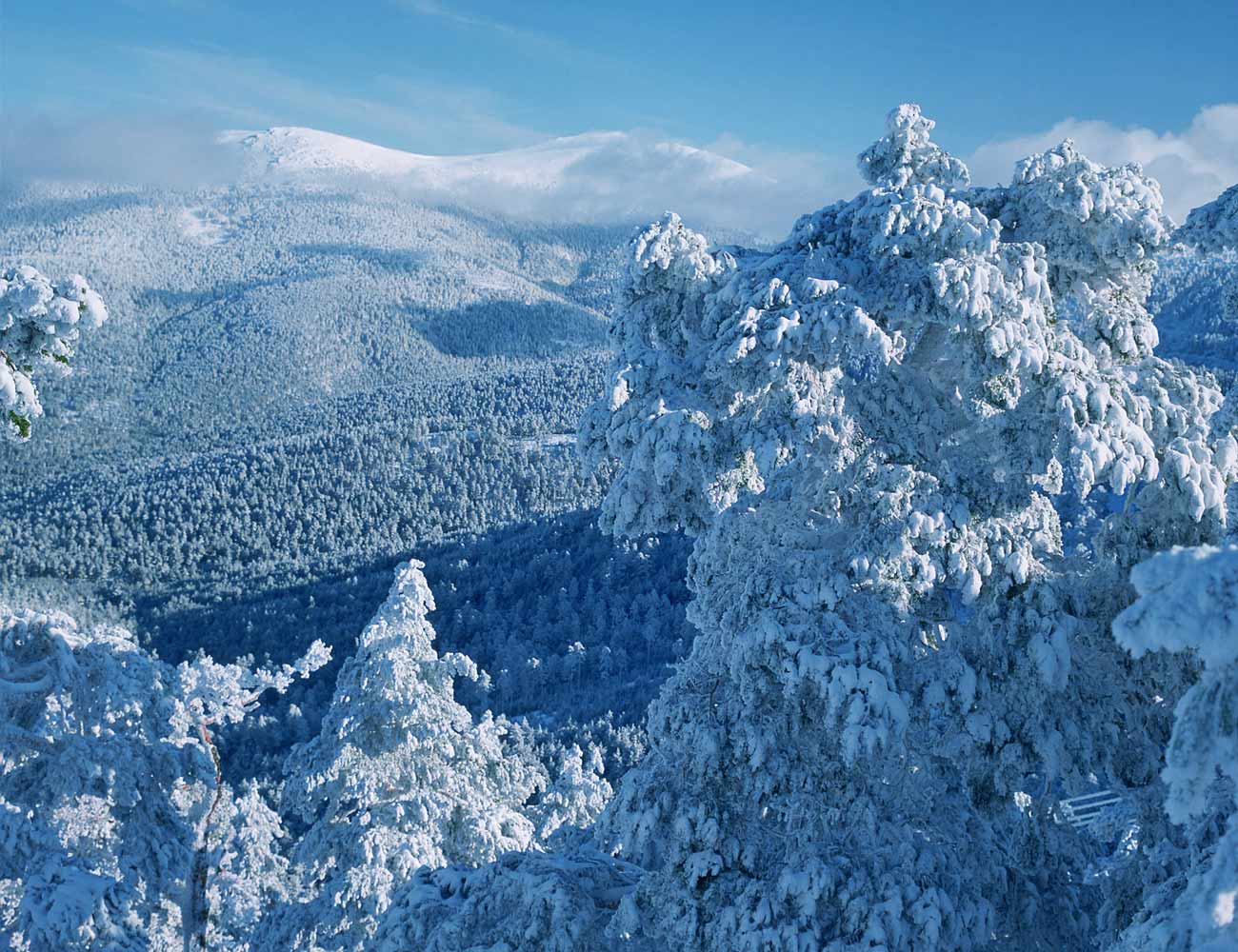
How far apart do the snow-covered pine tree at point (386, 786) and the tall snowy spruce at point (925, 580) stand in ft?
25.0

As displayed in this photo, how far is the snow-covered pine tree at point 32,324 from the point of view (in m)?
7.25

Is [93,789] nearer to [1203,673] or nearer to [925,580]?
[925,580]

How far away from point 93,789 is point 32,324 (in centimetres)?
581

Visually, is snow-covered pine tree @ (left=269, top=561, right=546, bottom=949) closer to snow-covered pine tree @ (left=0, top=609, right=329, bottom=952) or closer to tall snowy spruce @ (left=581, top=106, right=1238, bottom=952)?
snow-covered pine tree @ (left=0, top=609, right=329, bottom=952)

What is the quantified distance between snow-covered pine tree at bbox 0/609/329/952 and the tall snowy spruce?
608cm

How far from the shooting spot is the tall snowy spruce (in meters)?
6.88

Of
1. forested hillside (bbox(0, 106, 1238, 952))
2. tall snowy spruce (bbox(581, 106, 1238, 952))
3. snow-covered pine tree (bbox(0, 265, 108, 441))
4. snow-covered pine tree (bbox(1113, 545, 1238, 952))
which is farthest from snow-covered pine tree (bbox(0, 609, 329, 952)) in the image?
snow-covered pine tree (bbox(1113, 545, 1238, 952))

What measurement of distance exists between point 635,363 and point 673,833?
4.59 m

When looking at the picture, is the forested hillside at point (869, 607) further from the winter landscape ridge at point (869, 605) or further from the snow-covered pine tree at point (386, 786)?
the snow-covered pine tree at point (386, 786)

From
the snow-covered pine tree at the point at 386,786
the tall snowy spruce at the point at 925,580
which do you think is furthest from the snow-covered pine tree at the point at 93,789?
the tall snowy spruce at the point at 925,580

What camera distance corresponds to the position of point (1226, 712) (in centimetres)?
355

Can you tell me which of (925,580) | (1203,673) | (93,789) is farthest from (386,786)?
(1203,673)

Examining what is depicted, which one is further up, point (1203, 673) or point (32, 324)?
point (32, 324)

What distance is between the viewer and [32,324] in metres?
7.50
